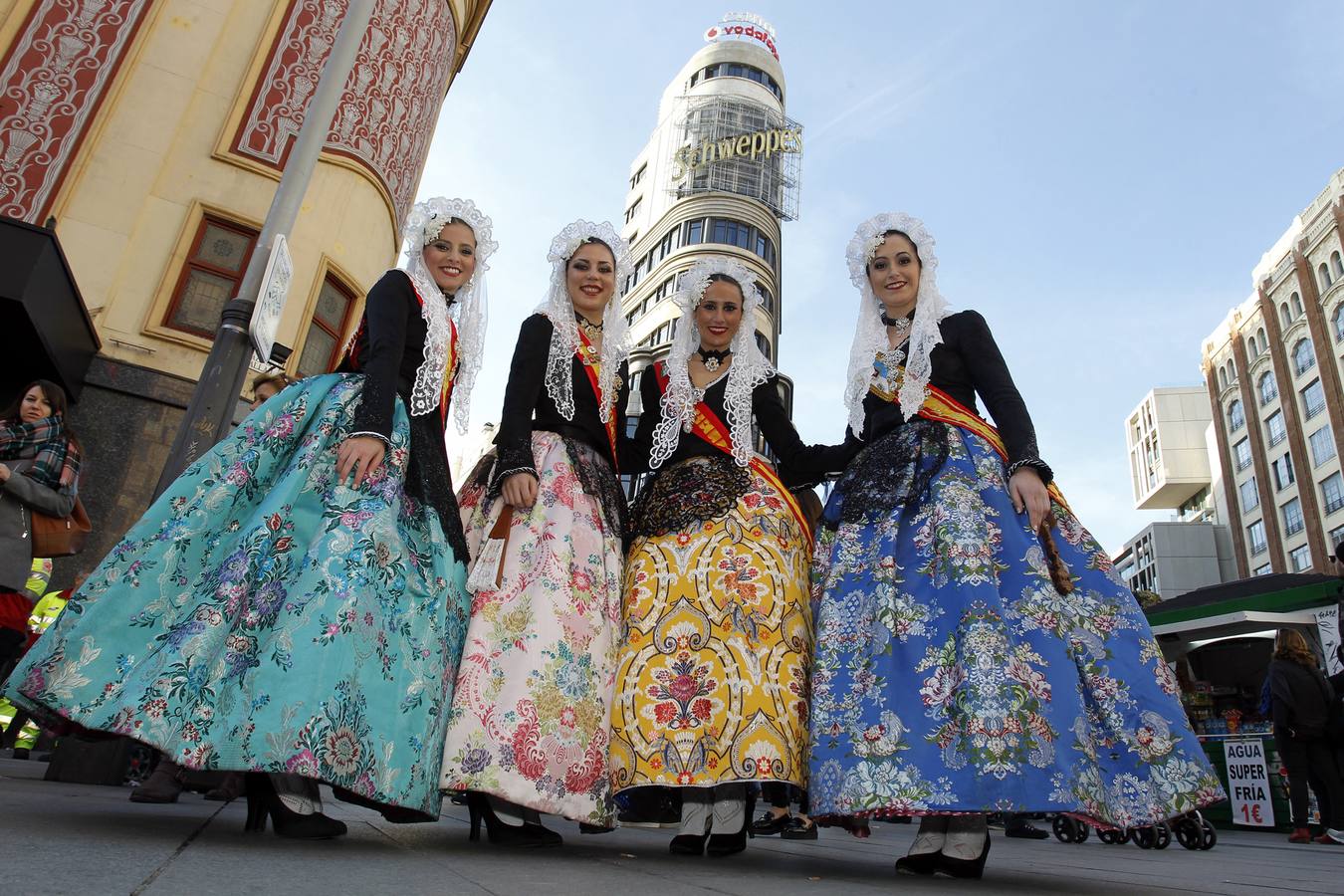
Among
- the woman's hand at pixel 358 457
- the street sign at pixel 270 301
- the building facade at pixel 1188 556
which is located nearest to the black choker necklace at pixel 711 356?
the woman's hand at pixel 358 457

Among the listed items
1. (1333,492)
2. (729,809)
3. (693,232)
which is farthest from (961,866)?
(1333,492)

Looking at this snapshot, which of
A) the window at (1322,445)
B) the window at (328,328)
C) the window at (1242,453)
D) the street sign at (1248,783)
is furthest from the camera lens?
the window at (1242,453)

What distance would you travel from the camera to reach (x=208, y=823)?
2496mm

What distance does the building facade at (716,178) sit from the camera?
39.4 meters

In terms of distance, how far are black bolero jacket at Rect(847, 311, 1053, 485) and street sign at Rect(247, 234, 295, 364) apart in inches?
127

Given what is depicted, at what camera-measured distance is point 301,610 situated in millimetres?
2346

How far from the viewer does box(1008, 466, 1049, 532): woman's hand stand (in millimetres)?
2805

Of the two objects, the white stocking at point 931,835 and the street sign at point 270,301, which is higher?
the street sign at point 270,301

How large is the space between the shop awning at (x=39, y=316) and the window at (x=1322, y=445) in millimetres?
47465

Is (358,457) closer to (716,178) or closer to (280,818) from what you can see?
(280,818)

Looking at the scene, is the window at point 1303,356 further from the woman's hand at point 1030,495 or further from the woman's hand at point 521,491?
the woman's hand at point 521,491

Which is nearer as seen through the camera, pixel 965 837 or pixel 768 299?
pixel 965 837

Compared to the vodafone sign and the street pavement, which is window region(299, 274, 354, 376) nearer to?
the street pavement

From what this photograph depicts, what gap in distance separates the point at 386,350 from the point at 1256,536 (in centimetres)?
5588
